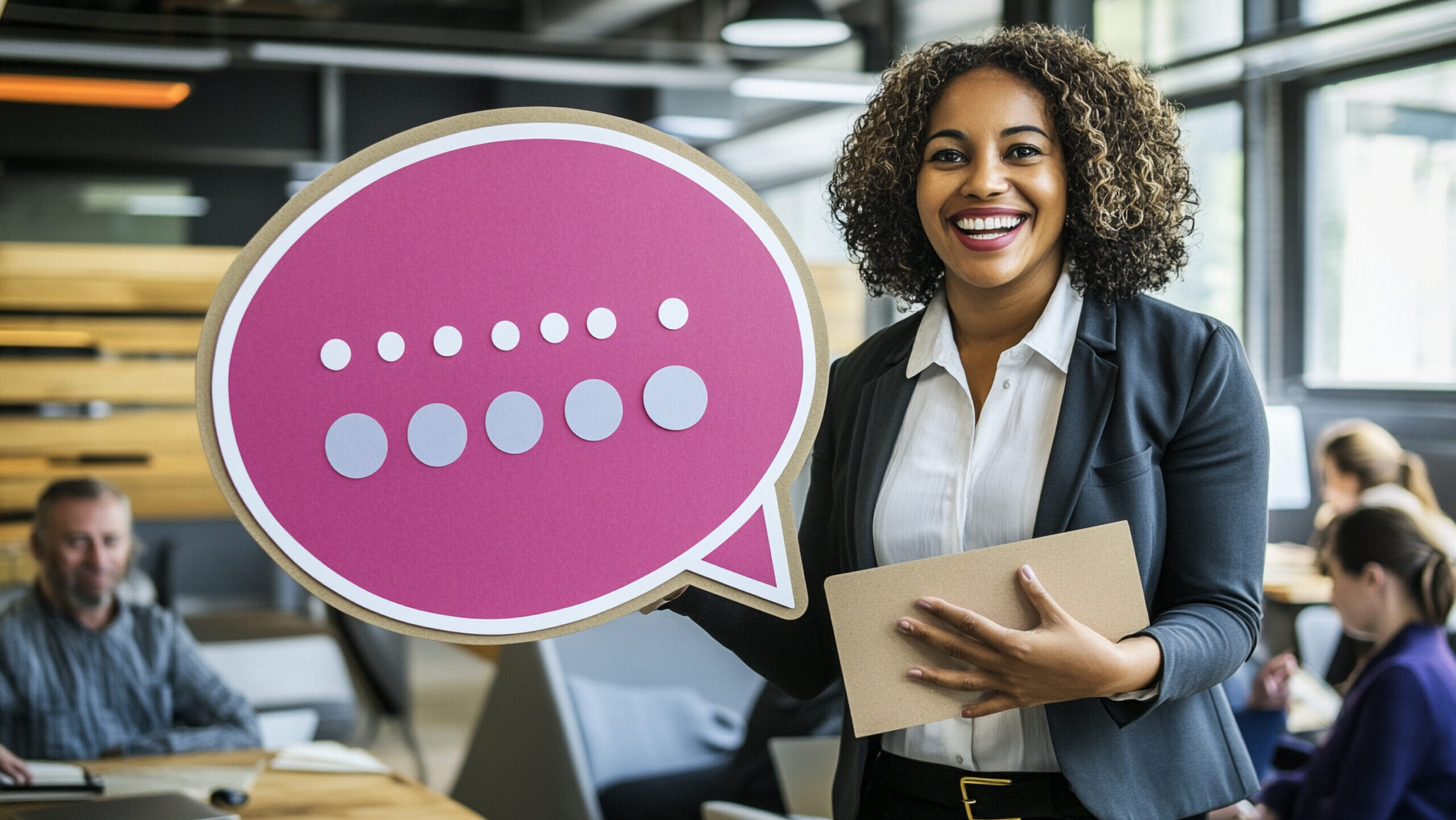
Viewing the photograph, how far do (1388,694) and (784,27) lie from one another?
148 inches

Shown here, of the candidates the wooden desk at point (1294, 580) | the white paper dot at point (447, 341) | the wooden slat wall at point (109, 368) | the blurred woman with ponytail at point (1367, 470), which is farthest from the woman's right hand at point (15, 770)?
the wooden slat wall at point (109, 368)

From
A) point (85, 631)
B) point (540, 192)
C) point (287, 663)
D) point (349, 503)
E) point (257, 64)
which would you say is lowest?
point (287, 663)

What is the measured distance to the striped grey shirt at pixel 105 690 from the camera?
2.82 m

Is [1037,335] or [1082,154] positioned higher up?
[1082,154]

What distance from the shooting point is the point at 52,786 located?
6.91 ft

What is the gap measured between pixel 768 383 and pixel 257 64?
6356 millimetres

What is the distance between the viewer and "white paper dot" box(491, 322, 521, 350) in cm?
106

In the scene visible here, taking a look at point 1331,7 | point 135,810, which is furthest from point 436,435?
point 1331,7

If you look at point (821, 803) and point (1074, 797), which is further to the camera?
point (821, 803)

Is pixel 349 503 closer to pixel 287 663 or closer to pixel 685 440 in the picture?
pixel 685 440

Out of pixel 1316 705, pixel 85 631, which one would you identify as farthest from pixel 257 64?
pixel 1316 705

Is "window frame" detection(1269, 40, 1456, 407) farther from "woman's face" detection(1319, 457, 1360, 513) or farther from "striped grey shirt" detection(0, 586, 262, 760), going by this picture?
"striped grey shirt" detection(0, 586, 262, 760)

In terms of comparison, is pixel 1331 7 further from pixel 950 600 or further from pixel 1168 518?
pixel 950 600

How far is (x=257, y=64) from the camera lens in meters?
6.66
